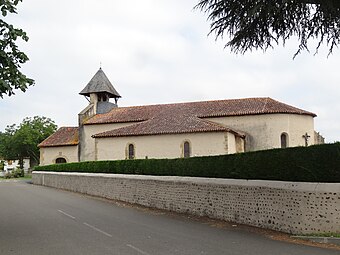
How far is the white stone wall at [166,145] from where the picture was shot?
31000mm

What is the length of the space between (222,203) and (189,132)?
18.4m

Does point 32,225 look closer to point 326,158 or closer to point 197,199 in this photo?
point 197,199

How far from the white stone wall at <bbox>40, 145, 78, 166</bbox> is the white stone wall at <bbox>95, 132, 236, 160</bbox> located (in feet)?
36.3

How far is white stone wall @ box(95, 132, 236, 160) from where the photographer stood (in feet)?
102

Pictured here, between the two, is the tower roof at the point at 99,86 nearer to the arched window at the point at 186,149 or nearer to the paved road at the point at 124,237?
the arched window at the point at 186,149

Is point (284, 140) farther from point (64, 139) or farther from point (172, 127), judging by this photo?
point (64, 139)

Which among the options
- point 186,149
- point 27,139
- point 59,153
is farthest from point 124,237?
point 27,139

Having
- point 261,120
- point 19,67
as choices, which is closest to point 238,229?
point 19,67

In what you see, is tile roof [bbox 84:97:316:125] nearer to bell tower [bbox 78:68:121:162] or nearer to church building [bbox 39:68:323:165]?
church building [bbox 39:68:323:165]

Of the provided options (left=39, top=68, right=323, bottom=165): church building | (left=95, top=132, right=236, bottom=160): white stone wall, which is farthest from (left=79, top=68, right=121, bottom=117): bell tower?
(left=95, top=132, right=236, bottom=160): white stone wall

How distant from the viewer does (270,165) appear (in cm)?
1152

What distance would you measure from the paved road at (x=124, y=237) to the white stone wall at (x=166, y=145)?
1701 cm

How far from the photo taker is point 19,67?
1022 centimetres

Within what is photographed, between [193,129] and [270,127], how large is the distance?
8276 millimetres
